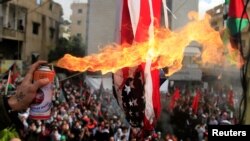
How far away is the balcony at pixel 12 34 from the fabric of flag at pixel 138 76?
1927 centimetres

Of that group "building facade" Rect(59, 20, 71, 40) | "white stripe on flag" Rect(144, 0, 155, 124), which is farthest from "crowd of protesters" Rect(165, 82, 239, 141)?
"building facade" Rect(59, 20, 71, 40)

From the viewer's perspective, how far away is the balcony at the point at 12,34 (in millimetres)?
24938

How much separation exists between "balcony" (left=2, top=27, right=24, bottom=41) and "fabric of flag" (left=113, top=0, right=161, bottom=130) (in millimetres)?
19272

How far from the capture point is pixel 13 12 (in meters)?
26.7

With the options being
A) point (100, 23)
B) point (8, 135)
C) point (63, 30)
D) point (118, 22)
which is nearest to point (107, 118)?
point (118, 22)

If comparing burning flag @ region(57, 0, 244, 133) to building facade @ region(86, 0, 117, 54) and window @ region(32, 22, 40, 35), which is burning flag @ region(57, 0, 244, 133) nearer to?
building facade @ region(86, 0, 117, 54)

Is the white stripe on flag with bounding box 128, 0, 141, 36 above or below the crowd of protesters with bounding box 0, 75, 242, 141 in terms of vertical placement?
above

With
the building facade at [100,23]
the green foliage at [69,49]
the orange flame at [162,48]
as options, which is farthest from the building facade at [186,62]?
the orange flame at [162,48]

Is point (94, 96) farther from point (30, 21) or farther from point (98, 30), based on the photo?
point (30, 21)

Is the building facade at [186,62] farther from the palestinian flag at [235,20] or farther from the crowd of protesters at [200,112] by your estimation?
the palestinian flag at [235,20]

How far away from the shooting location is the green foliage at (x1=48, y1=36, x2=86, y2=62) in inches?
1069

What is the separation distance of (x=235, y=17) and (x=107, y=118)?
852cm

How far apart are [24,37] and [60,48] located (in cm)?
317

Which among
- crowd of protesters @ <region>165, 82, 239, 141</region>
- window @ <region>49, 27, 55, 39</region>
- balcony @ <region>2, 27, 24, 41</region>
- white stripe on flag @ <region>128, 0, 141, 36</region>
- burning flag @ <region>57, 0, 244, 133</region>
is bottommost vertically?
crowd of protesters @ <region>165, 82, 239, 141</region>
